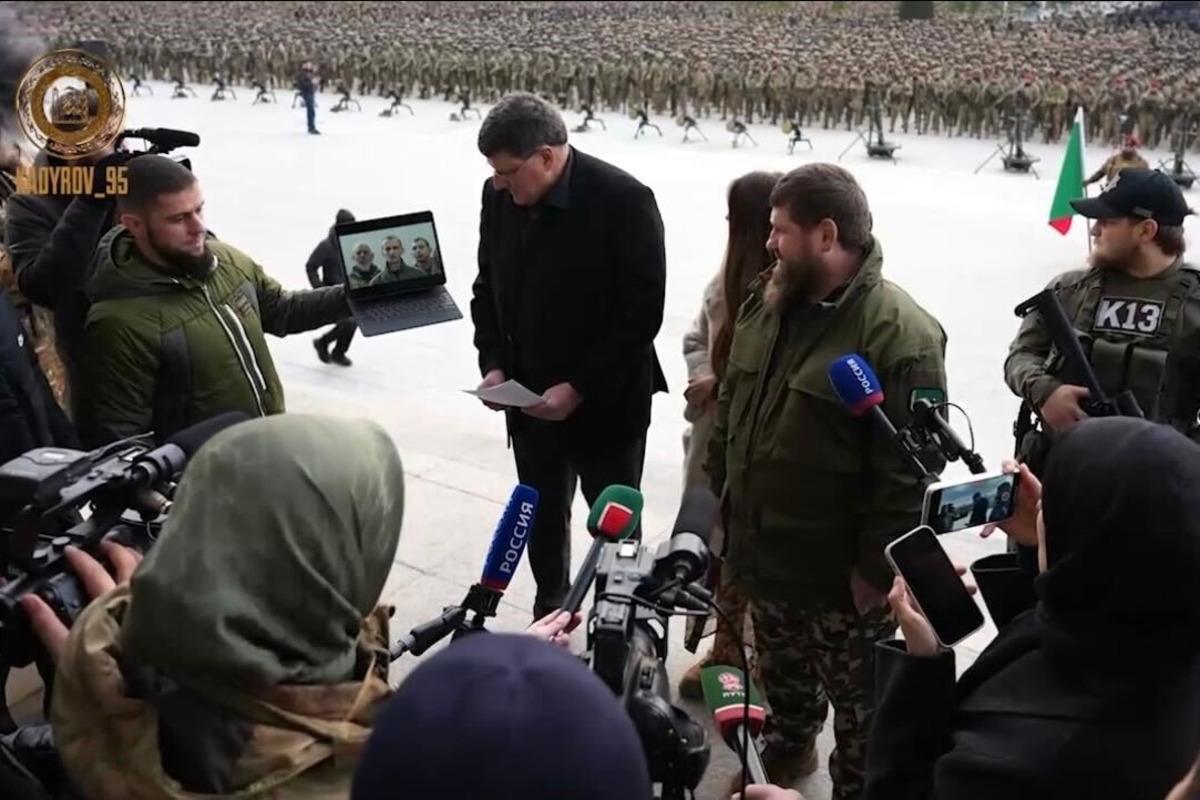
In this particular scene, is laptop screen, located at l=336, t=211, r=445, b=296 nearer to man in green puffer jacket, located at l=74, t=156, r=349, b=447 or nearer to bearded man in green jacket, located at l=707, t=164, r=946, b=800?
man in green puffer jacket, located at l=74, t=156, r=349, b=447

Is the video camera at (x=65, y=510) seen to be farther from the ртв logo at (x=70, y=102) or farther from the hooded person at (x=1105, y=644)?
the ртв logo at (x=70, y=102)

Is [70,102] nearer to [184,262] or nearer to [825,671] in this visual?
[184,262]

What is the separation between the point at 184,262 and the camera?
9.45 feet

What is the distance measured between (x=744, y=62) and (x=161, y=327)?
23.8 m

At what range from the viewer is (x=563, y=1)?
5206 cm

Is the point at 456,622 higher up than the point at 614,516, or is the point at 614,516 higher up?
the point at 614,516

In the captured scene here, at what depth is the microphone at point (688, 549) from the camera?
5.50 ft

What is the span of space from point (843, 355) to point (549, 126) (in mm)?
1222

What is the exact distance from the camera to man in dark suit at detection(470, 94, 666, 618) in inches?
130

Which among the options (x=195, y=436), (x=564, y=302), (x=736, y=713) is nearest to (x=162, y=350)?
(x=195, y=436)

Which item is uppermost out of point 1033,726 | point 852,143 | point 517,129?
point 517,129

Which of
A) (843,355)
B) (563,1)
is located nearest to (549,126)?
(843,355)

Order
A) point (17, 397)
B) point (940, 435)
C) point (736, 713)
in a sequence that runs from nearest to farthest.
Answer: point (736, 713), point (940, 435), point (17, 397)

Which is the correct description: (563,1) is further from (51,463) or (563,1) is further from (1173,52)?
(51,463)
